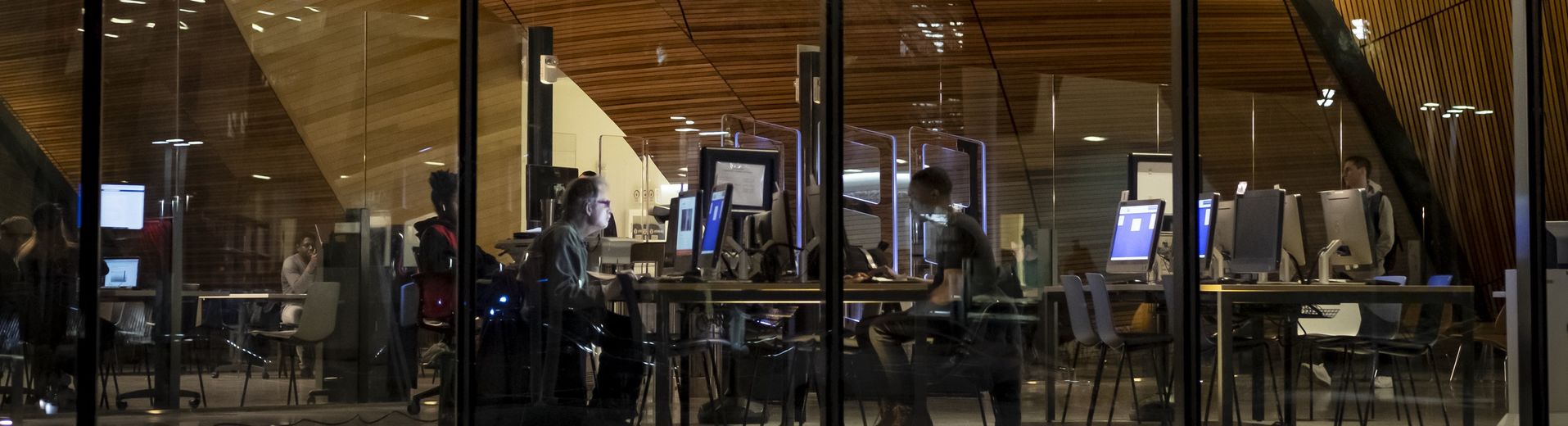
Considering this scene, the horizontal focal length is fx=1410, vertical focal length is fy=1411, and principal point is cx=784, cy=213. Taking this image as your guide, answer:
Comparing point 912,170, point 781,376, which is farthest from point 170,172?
point 912,170

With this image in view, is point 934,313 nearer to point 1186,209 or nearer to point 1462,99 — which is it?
point 1186,209

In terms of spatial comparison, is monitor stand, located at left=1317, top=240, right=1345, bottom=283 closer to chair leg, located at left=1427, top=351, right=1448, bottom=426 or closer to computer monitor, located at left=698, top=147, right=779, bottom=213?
chair leg, located at left=1427, top=351, right=1448, bottom=426

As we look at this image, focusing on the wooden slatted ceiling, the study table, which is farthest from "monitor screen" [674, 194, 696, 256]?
the wooden slatted ceiling

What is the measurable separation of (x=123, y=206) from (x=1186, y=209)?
12.9 ft

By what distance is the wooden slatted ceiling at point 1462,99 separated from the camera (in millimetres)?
5316

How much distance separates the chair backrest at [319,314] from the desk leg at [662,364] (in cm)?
124

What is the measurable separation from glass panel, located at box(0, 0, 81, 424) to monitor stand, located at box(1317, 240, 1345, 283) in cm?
453

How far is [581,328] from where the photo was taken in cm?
526

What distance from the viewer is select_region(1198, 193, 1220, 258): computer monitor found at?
520cm

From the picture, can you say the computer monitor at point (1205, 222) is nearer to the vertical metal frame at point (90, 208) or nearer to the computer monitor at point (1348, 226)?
the computer monitor at point (1348, 226)

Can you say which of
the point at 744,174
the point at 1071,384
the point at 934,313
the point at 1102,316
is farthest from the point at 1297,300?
the point at 744,174

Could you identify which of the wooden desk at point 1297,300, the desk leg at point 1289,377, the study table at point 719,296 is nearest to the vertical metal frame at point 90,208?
the study table at point 719,296

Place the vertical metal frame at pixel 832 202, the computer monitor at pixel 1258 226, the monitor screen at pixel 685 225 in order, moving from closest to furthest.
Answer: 1. the monitor screen at pixel 685 225
2. the vertical metal frame at pixel 832 202
3. the computer monitor at pixel 1258 226

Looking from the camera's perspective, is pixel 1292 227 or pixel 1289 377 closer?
pixel 1289 377
